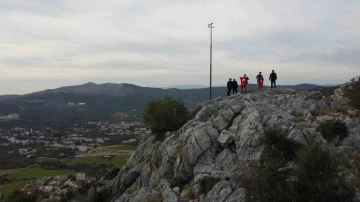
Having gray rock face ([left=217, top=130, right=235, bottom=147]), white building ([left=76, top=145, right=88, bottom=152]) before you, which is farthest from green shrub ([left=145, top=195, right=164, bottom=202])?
white building ([left=76, top=145, right=88, bottom=152])

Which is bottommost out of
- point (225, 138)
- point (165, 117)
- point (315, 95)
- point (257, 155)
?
point (257, 155)

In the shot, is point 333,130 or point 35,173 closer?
point 333,130

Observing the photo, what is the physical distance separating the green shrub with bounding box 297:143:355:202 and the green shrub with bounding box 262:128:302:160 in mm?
5252

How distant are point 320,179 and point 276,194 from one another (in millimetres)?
2243

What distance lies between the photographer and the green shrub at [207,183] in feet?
70.6

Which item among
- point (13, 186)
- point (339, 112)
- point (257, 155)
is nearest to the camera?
point (257, 155)

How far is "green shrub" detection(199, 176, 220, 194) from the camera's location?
21.5 meters

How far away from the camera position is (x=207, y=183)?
71.9ft

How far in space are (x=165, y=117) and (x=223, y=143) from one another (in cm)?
982

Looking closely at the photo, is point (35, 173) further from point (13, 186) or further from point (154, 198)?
point (154, 198)

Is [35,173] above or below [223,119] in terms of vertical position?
below

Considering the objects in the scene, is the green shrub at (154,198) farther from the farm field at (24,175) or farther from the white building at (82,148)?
the white building at (82,148)

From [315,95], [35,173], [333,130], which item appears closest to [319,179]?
[333,130]

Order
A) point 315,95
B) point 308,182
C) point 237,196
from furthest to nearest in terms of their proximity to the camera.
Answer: point 315,95
point 237,196
point 308,182
